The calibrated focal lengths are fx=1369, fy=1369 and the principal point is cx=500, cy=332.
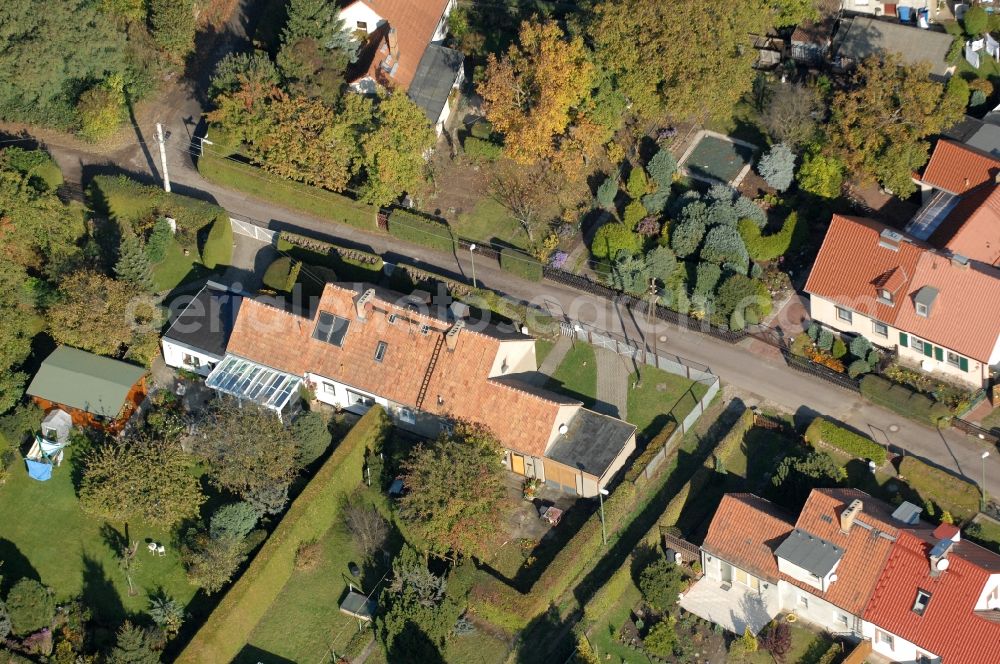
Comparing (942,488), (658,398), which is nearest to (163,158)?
(658,398)

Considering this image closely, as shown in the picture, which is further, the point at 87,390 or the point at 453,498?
the point at 87,390

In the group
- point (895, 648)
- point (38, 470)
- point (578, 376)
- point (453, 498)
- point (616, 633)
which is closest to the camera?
point (895, 648)

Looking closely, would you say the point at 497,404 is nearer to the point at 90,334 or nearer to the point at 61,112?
the point at 90,334

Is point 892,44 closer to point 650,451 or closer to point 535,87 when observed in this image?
point 535,87

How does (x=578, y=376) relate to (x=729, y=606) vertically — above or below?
above

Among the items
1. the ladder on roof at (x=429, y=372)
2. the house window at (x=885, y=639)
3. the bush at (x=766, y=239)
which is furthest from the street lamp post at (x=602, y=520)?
the bush at (x=766, y=239)

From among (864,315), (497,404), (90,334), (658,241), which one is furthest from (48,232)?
(864,315)

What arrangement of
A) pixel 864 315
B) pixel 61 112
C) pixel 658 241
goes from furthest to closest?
pixel 61 112 < pixel 658 241 < pixel 864 315
